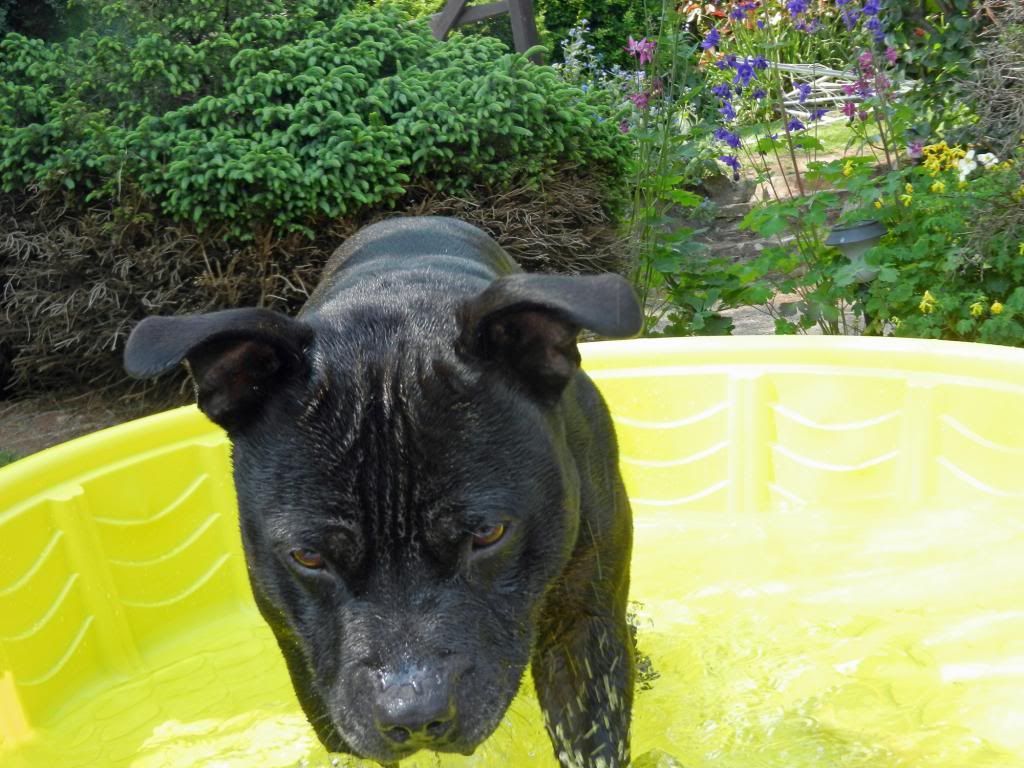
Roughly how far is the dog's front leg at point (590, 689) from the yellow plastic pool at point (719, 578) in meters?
0.32

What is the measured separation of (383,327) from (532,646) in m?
0.78

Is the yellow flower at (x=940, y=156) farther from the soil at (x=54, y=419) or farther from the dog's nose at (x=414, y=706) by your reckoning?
the dog's nose at (x=414, y=706)

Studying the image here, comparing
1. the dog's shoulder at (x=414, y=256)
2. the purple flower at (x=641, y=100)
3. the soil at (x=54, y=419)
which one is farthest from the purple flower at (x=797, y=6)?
the soil at (x=54, y=419)

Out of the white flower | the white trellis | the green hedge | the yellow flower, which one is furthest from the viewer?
the white trellis

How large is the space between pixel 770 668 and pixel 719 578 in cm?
56

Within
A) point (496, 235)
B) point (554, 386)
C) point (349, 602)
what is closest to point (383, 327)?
point (554, 386)

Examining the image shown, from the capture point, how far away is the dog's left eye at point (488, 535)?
231 cm

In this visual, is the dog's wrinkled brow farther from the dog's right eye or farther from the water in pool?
the water in pool

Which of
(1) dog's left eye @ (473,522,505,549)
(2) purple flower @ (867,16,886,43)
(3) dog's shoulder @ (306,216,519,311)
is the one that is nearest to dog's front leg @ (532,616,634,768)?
(1) dog's left eye @ (473,522,505,549)

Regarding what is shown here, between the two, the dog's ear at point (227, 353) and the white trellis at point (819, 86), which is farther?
the white trellis at point (819, 86)

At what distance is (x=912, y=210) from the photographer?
5785 mm

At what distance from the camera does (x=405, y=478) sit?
2254 millimetres

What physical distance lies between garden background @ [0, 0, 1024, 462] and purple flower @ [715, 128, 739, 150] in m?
0.02

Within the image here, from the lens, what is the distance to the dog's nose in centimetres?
212
